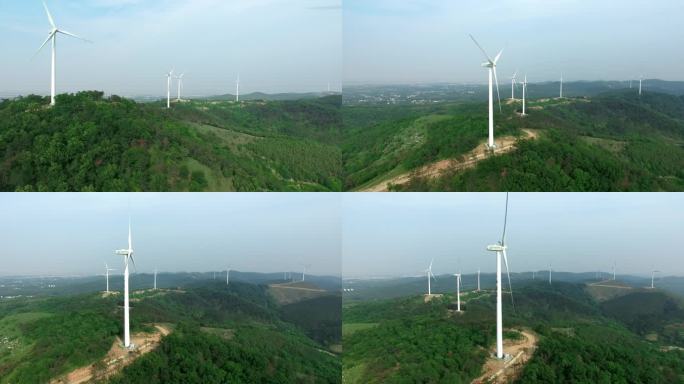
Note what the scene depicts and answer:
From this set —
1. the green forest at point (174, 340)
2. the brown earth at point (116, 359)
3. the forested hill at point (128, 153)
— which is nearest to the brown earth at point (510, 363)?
the green forest at point (174, 340)

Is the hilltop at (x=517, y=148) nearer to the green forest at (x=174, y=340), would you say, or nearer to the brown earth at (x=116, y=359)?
the green forest at (x=174, y=340)

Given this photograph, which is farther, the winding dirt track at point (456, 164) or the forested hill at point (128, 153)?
the winding dirt track at point (456, 164)

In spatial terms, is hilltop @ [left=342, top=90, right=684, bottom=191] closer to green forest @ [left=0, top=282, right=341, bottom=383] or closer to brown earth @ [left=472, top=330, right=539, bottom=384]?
brown earth @ [left=472, top=330, right=539, bottom=384]

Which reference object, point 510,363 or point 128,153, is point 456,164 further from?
point 128,153

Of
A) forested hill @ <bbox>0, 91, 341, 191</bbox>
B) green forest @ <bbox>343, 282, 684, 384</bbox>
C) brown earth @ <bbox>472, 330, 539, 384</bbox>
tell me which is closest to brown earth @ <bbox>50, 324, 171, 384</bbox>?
forested hill @ <bbox>0, 91, 341, 191</bbox>

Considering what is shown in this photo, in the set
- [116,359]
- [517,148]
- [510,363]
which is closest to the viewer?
[510,363]

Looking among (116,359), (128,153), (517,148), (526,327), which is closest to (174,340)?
(116,359)
